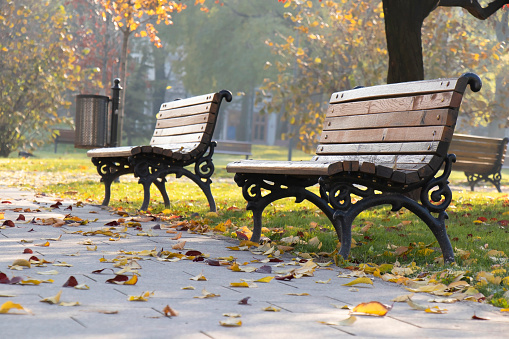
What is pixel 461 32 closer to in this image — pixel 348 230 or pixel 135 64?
pixel 348 230

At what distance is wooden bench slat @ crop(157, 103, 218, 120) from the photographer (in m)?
7.27

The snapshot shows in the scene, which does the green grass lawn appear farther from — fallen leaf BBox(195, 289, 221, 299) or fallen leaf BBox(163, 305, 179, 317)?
fallen leaf BBox(163, 305, 179, 317)

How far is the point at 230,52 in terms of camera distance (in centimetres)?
4056

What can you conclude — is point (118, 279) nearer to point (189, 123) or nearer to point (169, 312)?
point (169, 312)

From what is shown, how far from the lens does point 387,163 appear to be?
4789mm

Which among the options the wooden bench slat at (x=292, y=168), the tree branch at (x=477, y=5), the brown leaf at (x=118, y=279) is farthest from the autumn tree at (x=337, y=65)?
the brown leaf at (x=118, y=279)

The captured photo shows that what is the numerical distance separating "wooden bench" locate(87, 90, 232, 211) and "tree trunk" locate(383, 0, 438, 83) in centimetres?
220

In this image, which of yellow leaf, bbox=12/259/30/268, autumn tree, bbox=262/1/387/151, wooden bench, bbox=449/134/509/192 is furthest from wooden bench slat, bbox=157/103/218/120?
autumn tree, bbox=262/1/387/151

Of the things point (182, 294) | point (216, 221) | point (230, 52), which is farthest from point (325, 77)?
point (230, 52)

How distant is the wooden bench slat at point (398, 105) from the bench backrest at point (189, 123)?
5.58 ft

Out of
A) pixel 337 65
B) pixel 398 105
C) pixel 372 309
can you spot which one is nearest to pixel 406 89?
pixel 398 105

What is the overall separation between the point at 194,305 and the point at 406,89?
8.14 feet

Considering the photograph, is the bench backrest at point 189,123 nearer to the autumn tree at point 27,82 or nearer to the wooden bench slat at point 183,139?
the wooden bench slat at point 183,139

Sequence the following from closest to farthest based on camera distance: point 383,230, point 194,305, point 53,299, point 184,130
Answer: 1. point 53,299
2. point 194,305
3. point 383,230
4. point 184,130
